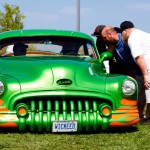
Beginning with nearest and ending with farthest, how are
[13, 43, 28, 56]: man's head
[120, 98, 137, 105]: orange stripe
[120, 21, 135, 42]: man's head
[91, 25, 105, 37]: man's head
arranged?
[120, 98, 137, 105]: orange stripe → [120, 21, 135, 42]: man's head → [13, 43, 28, 56]: man's head → [91, 25, 105, 37]: man's head

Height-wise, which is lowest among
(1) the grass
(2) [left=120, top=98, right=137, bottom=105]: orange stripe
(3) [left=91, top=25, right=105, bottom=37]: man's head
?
(1) the grass

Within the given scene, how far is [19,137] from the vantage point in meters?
5.96

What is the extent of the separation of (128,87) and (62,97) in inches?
34.6

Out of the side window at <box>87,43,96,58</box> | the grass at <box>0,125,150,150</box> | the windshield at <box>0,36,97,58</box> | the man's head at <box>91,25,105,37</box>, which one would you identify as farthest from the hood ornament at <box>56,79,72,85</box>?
the man's head at <box>91,25,105,37</box>

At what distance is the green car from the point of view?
6059mm

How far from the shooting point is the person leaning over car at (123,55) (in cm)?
795

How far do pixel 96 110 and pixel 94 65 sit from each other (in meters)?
1.01

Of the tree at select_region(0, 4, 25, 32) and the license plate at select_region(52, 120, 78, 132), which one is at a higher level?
the license plate at select_region(52, 120, 78, 132)

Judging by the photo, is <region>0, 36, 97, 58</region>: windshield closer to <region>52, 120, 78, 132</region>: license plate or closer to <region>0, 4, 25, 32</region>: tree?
<region>52, 120, 78, 132</region>: license plate

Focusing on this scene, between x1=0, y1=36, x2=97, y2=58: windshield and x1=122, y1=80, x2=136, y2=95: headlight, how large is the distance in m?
1.56

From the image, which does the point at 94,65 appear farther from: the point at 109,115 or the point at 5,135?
the point at 5,135

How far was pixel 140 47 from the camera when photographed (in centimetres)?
721

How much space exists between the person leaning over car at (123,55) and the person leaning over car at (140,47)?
0.37 metres

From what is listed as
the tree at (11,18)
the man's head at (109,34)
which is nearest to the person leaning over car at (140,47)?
the man's head at (109,34)
